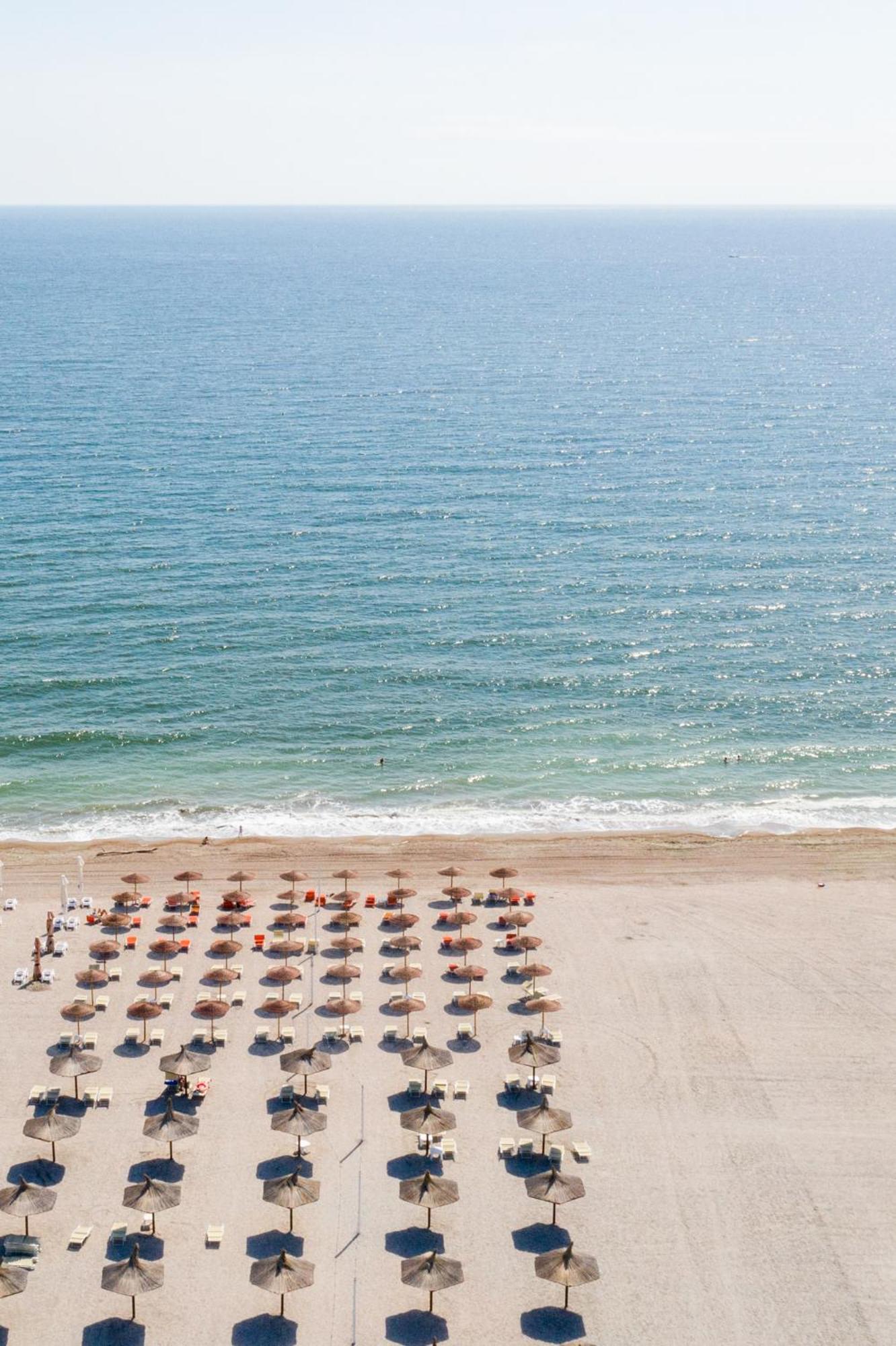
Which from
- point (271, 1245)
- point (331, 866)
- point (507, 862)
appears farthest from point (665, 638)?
point (271, 1245)

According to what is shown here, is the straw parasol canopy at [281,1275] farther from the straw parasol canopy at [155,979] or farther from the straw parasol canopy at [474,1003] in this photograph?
the straw parasol canopy at [155,979]

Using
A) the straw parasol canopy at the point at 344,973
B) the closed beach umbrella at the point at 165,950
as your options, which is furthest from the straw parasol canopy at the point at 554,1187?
the closed beach umbrella at the point at 165,950

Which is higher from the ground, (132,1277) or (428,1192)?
(428,1192)

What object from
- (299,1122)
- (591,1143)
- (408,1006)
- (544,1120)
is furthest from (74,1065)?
(591,1143)

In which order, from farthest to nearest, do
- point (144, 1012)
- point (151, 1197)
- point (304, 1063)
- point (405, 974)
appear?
point (405, 974), point (144, 1012), point (304, 1063), point (151, 1197)

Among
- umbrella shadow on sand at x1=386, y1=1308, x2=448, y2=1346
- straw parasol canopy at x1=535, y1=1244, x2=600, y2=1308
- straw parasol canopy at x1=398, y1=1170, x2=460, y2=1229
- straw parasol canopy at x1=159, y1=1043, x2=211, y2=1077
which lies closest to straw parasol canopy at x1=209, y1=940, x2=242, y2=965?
straw parasol canopy at x1=159, y1=1043, x2=211, y2=1077

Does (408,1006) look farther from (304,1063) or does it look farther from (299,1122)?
(299,1122)
